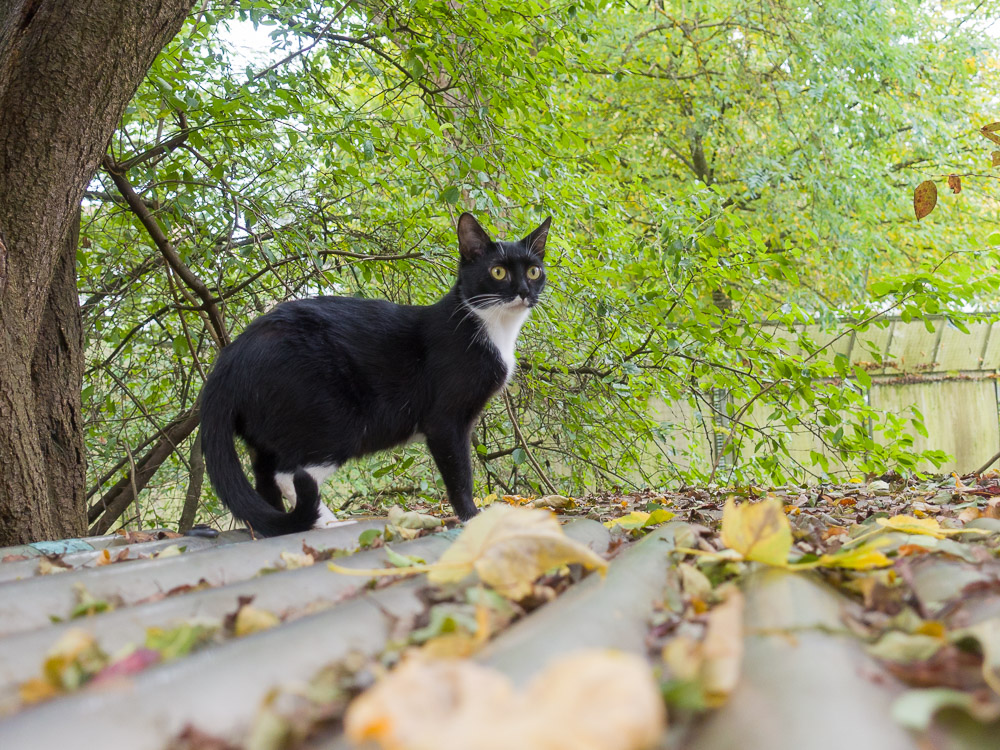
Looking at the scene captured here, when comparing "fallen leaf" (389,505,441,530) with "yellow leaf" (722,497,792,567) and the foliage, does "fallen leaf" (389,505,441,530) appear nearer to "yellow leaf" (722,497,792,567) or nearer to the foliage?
"yellow leaf" (722,497,792,567)

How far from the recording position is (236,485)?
2.09 m

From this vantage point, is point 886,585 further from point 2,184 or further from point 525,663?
point 2,184

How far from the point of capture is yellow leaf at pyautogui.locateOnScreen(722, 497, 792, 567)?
895 millimetres

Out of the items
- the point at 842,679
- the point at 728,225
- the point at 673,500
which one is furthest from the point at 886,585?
the point at 728,225

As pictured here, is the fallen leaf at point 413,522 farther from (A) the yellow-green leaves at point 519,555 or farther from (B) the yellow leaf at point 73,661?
(B) the yellow leaf at point 73,661

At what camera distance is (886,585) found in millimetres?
871

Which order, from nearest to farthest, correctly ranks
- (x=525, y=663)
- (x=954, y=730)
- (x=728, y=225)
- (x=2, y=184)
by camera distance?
(x=954, y=730) < (x=525, y=663) < (x=2, y=184) < (x=728, y=225)

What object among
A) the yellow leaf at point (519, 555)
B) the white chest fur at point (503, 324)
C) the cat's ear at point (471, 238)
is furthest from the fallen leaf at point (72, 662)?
the cat's ear at point (471, 238)

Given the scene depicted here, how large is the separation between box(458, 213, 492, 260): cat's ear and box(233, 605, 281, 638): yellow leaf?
2384 millimetres

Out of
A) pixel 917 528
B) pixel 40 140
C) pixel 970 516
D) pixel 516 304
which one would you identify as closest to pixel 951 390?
pixel 516 304

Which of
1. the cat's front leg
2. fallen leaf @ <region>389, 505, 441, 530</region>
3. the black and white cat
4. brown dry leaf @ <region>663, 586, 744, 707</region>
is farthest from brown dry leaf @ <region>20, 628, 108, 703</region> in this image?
the cat's front leg

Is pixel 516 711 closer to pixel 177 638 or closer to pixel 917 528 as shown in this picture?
pixel 177 638

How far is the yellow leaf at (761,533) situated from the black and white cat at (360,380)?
49.9 inches

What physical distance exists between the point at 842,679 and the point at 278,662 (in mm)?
463
